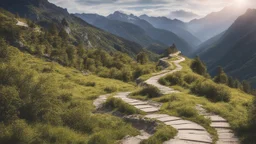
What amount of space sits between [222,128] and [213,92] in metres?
9.27

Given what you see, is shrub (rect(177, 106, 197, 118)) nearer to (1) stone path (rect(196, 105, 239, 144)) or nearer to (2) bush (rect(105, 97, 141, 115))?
(1) stone path (rect(196, 105, 239, 144))

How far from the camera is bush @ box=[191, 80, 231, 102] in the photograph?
2311 centimetres

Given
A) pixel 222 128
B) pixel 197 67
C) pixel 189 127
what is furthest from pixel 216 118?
pixel 197 67

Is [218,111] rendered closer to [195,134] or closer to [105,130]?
[195,134]

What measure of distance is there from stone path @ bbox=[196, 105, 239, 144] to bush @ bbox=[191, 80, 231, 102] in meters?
4.79

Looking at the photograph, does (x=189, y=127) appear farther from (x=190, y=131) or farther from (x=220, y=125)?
(x=220, y=125)

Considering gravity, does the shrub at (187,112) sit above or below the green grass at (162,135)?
above

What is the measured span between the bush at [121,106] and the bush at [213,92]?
321 inches

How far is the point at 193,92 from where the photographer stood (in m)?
27.0

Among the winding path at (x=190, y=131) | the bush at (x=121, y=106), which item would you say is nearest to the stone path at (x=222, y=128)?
the winding path at (x=190, y=131)

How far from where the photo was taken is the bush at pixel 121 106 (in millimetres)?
19328

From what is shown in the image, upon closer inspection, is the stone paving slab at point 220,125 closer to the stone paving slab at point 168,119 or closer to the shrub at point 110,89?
the stone paving slab at point 168,119

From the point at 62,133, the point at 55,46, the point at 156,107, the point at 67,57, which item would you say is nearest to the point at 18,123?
the point at 62,133

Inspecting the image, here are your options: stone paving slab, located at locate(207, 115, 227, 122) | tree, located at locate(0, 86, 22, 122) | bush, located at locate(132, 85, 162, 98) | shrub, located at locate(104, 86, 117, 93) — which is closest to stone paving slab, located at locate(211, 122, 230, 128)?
stone paving slab, located at locate(207, 115, 227, 122)
